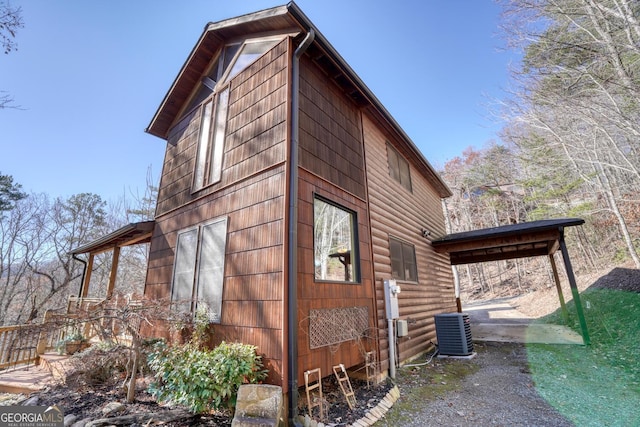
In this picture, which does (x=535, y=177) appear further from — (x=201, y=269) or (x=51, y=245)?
(x=51, y=245)

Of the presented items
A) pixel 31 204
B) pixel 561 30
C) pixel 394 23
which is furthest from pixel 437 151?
pixel 31 204

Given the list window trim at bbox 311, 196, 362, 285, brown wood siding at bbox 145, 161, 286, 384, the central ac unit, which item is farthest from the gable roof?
the central ac unit

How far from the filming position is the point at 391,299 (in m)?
5.42

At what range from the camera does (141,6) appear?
24.2ft

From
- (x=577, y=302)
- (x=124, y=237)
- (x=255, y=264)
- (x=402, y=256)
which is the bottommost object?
(x=577, y=302)

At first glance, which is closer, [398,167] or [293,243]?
[293,243]

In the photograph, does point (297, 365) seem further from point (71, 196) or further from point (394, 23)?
point (71, 196)

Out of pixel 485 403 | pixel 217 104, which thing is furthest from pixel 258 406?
pixel 217 104

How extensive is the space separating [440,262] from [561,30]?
8113mm

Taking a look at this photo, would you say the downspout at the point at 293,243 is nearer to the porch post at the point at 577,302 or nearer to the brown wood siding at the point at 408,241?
the brown wood siding at the point at 408,241

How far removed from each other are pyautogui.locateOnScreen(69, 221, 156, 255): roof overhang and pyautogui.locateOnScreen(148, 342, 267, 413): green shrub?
4.08m

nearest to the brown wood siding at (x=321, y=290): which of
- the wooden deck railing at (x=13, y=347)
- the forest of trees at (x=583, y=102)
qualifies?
the wooden deck railing at (x=13, y=347)

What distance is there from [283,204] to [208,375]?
2.29 meters

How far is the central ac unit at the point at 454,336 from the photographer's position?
6793 millimetres
